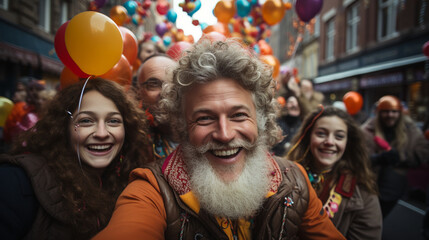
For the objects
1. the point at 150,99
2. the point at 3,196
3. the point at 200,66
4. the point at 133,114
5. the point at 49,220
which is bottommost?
the point at 49,220

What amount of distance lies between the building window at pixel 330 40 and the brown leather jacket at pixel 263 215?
16.7 metres

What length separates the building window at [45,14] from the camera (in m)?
9.67

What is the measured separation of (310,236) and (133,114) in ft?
5.01

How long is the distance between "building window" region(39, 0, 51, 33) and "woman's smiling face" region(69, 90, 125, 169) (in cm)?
1046

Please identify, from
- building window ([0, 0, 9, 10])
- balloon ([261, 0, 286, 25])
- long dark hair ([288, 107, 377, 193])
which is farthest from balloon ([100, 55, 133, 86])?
building window ([0, 0, 9, 10])

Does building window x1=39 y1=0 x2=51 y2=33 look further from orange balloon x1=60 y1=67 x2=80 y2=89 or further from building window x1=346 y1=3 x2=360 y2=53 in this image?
building window x1=346 y1=3 x2=360 y2=53

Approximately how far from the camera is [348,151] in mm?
2467

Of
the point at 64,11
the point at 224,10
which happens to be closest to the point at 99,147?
the point at 224,10

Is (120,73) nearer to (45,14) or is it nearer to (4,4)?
(4,4)

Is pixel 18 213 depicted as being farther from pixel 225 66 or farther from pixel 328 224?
pixel 328 224

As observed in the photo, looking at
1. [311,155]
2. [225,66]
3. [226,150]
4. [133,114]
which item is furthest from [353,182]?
[133,114]

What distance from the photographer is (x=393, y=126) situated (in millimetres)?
4094

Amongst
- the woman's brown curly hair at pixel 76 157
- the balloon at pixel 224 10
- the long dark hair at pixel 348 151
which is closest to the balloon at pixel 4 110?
the woman's brown curly hair at pixel 76 157

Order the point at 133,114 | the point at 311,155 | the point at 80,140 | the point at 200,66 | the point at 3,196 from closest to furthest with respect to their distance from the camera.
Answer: the point at 3,196
the point at 200,66
the point at 80,140
the point at 133,114
the point at 311,155
